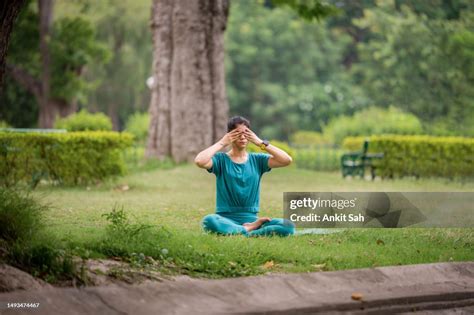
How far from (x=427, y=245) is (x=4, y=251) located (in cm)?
464

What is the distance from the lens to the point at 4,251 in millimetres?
8492

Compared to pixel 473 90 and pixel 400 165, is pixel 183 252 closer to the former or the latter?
pixel 400 165

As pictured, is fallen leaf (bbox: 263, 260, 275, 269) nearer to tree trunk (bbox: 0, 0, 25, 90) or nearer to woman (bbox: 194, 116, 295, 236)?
woman (bbox: 194, 116, 295, 236)

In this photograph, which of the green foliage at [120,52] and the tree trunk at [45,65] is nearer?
the tree trunk at [45,65]

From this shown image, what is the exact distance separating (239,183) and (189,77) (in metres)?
15.7

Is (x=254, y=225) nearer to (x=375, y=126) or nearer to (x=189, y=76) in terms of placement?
(x=189, y=76)

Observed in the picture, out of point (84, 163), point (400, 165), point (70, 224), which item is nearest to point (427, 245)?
point (70, 224)

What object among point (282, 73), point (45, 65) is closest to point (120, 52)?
point (282, 73)

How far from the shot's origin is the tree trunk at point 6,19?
8883mm

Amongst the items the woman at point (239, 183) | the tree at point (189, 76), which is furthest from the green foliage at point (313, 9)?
the woman at point (239, 183)

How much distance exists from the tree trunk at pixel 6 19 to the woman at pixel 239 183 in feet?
7.99

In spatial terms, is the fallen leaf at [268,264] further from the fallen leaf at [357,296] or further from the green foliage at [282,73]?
the green foliage at [282,73]

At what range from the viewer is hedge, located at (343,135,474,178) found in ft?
81.3

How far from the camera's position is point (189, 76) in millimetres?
26172
